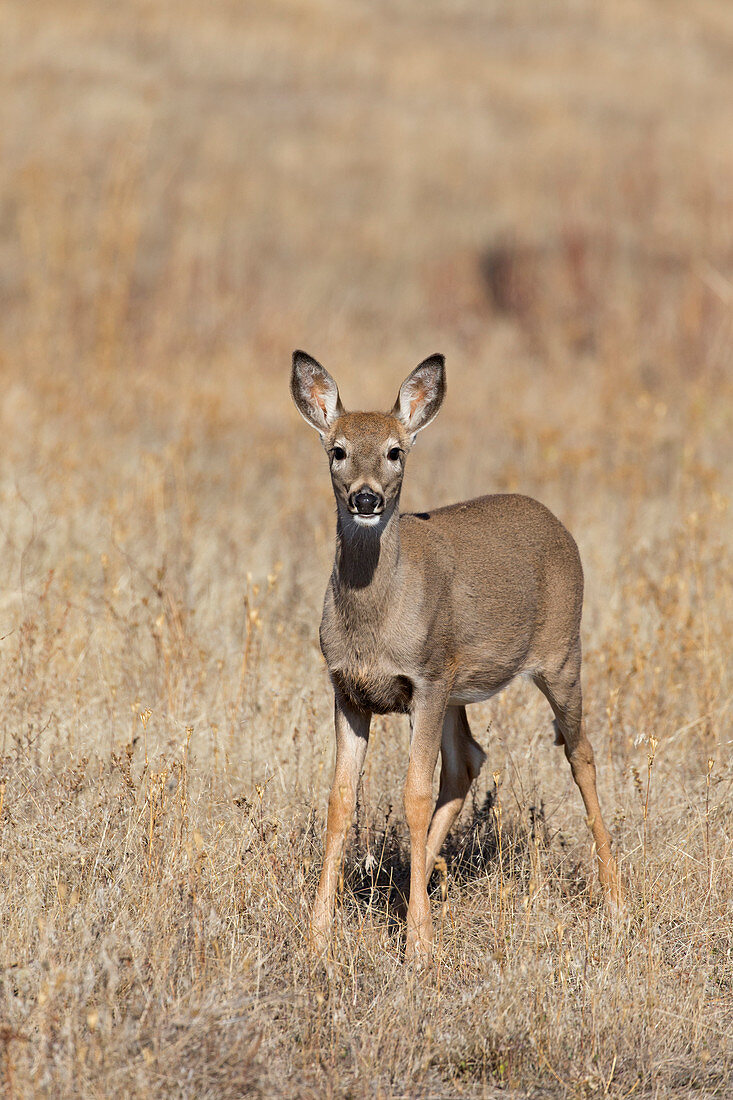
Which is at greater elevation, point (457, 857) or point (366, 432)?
point (366, 432)

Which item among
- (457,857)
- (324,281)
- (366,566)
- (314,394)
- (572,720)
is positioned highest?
(324,281)

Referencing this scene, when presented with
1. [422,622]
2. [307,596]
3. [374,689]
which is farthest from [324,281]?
[374,689]

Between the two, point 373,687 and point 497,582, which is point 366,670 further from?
point 497,582

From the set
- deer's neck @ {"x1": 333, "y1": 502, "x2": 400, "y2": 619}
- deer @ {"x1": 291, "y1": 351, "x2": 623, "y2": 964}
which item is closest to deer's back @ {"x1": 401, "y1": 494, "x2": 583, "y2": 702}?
deer @ {"x1": 291, "y1": 351, "x2": 623, "y2": 964}

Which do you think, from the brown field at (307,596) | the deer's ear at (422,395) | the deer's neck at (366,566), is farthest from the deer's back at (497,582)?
the brown field at (307,596)

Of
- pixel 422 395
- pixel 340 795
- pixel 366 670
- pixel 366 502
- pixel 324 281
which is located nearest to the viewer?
pixel 366 502

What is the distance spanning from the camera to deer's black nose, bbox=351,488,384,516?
4.41 metres

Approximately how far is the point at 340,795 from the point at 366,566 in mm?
882

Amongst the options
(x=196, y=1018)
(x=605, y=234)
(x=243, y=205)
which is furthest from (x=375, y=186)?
(x=196, y=1018)

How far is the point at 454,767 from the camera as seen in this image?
18.4 ft

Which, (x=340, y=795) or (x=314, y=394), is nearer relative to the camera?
(x=340, y=795)

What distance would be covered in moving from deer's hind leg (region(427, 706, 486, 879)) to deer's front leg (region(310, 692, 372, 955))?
0.74m

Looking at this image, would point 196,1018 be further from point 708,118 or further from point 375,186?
point 708,118

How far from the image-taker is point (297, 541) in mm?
8672
